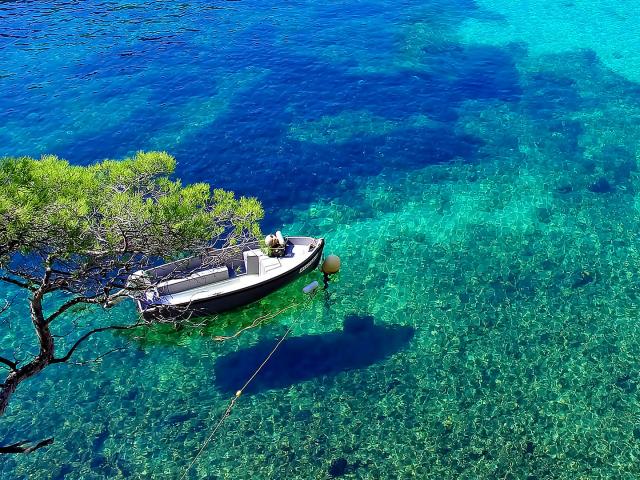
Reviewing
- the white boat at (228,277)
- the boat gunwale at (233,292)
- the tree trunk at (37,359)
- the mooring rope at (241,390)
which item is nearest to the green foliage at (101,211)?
the tree trunk at (37,359)

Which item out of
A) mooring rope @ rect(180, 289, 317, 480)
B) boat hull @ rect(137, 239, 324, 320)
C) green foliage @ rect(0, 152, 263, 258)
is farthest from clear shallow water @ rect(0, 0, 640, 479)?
green foliage @ rect(0, 152, 263, 258)

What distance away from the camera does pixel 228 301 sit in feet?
70.9

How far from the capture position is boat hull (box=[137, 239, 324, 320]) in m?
20.5

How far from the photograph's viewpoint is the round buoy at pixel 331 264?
22.5 metres

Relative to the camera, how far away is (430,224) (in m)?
27.2

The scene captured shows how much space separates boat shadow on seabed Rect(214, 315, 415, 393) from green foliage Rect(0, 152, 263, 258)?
607cm

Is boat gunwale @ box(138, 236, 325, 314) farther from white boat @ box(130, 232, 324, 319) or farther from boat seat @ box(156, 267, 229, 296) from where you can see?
boat seat @ box(156, 267, 229, 296)

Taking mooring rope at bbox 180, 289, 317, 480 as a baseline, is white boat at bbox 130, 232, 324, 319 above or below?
above

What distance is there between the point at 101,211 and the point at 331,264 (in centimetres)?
1077

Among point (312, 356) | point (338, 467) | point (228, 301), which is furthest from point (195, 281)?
point (338, 467)

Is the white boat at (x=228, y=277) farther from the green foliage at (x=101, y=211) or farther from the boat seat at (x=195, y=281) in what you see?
the green foliage at (x=101, y=211)

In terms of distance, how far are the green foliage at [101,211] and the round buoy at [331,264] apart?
244 inches

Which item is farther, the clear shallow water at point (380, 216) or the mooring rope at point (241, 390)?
the clear shallow water at point (380, 216)

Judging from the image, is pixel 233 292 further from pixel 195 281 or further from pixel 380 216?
pixel 380 216
